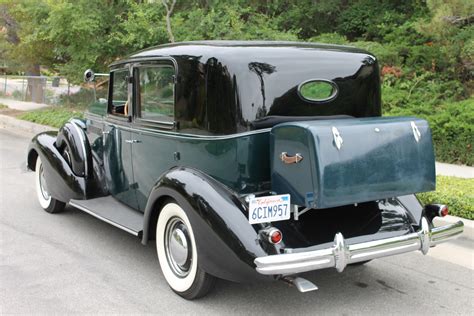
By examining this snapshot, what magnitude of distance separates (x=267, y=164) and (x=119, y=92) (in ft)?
7.08

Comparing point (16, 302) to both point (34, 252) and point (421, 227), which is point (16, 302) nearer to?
point (34, 252)

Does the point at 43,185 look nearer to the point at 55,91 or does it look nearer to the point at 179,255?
the point at 179,255

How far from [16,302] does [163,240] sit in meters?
1.15

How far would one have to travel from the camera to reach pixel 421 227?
3.77 metres

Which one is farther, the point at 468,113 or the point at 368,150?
the point at 468,113

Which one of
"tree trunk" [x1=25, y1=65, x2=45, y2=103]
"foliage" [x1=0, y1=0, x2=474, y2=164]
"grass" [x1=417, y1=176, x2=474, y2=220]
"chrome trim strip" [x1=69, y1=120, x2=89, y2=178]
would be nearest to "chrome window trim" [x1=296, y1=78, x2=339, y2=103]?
"grass" [x1=417, y1=176, x2=474, y2=220]

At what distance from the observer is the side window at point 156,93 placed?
424cm

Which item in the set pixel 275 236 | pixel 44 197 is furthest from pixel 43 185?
pixel 275 236

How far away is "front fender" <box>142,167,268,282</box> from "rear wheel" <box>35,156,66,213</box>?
265 cm

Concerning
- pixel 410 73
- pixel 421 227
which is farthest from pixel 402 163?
pixel 410 73

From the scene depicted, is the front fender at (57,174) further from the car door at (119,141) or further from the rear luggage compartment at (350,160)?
the rear luggage compartment at (350,160)

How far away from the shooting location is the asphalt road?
367cm

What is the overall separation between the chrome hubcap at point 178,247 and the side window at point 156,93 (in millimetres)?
898

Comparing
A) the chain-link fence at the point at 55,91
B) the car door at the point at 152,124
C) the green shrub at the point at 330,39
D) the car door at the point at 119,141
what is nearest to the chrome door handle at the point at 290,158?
the car door at the point at 152,124
